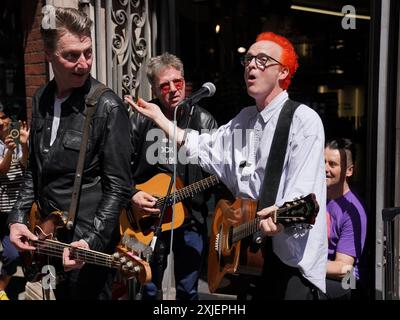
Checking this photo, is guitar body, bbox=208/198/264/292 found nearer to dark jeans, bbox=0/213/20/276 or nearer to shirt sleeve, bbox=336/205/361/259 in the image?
shirt sleeve, bbox=336/205/361/259

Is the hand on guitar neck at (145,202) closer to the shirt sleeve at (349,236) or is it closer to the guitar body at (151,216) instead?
the guitar body at (151,216)

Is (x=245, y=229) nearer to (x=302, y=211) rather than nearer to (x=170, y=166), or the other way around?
(x=302, y=211)

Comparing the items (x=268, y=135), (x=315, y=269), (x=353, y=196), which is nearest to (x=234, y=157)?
(x=268, y=135)

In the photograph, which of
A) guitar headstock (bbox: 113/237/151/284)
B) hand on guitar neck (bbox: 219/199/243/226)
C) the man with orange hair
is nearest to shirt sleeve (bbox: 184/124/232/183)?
the man with orange hair

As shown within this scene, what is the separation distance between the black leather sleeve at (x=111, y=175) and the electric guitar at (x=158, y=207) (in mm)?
822

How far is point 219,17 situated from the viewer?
515cm

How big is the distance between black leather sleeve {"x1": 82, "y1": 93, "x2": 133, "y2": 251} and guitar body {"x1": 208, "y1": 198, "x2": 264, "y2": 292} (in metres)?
0.62

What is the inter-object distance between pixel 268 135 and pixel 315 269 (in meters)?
0.69

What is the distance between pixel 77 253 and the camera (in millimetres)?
2570

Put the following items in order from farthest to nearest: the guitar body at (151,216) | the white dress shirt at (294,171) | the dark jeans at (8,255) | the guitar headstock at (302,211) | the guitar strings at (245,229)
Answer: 1. the dark jeans at (8,255)
2. the guitar body at (151,216)
3. the guitar strings at (245,229)
4. the white dress shirt at (294,171)
5. the guitar headstock at (302,211)

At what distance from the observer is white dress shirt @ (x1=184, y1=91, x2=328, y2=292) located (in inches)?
99.6

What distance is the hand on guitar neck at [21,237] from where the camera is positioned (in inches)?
107

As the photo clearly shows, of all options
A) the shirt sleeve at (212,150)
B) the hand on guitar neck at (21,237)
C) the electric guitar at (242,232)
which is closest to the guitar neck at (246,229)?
the electric guitar at (242,232)

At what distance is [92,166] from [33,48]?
89.5 inches
